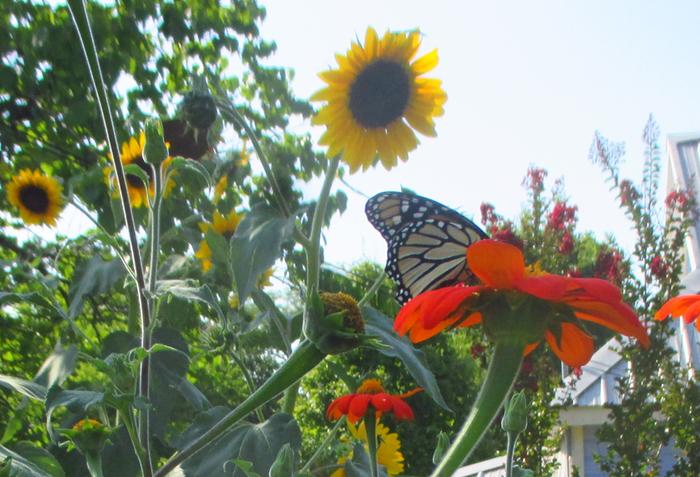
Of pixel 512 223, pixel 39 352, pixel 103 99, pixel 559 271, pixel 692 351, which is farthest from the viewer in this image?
pixel 692 351

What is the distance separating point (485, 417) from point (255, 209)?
0.82 metres

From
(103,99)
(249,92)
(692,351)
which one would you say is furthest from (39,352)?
(692,351)

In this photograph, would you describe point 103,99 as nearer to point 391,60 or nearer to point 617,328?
point 617,328

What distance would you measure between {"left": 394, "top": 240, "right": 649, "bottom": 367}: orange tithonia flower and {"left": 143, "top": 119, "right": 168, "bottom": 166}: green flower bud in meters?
0.55

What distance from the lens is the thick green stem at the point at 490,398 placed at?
1.76 feet

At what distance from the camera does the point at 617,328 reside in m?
0.56

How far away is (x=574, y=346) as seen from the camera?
658 millimetres

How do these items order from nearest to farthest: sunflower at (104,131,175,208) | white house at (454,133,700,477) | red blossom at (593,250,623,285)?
sunflower at (104,131,175,208) < red blossom at (593,250,623,285) < white house at (454,133,700,477)

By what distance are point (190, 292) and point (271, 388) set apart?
392mm

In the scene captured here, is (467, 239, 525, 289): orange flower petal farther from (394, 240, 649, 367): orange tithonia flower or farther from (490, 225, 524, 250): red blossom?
(490, 225, 524, 250): red blossom

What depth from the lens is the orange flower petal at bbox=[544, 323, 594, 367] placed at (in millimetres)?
652

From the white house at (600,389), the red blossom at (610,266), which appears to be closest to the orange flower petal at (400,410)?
the red blossom at (610,266)

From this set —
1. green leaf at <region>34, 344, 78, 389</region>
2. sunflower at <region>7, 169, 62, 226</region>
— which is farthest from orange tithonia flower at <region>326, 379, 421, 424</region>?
sunflower at <region>7, 169, 62, 226</region>

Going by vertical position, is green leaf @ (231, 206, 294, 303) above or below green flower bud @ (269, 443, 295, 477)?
above
